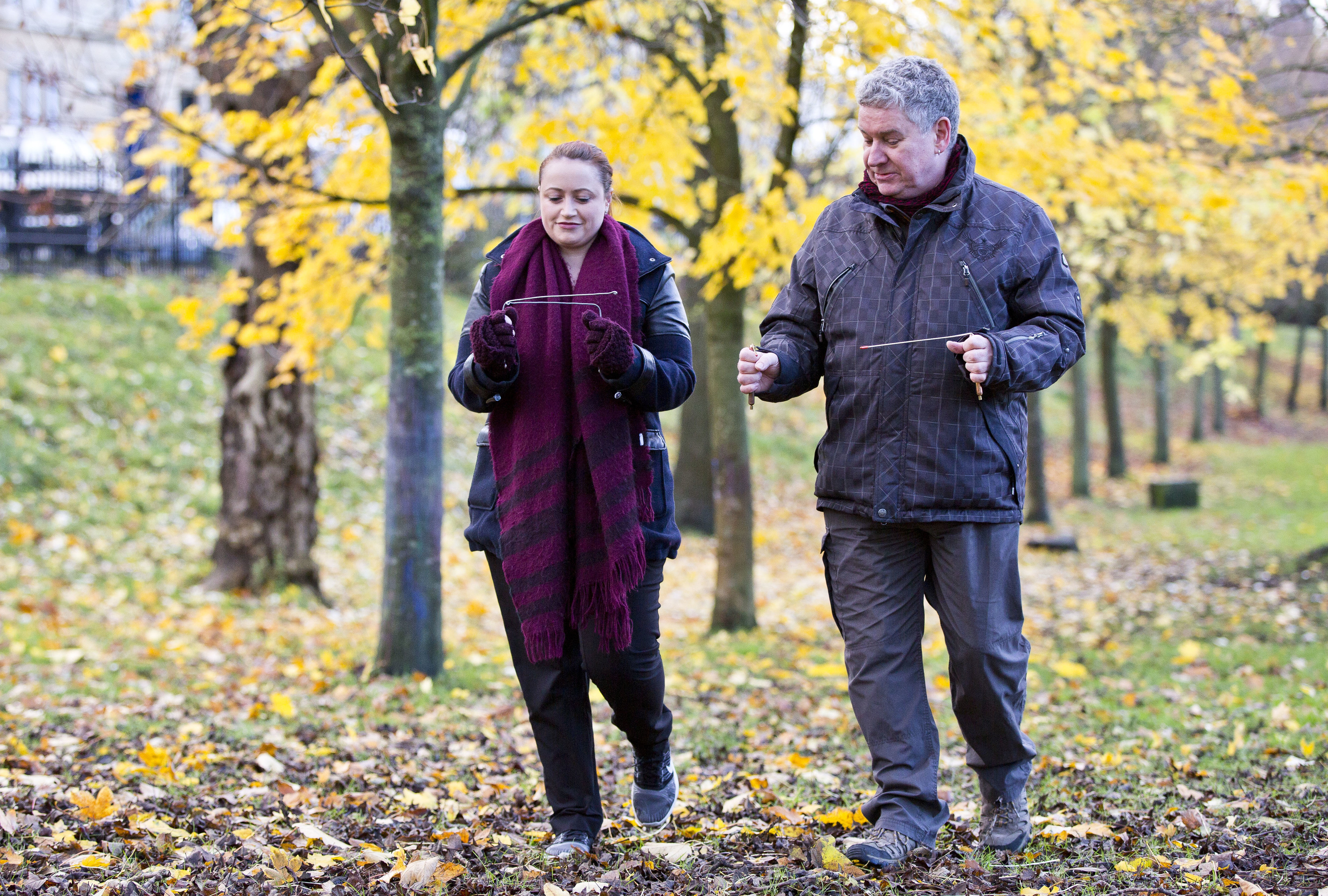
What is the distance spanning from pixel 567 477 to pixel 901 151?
122 cm

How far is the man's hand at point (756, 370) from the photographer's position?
284 centimetres

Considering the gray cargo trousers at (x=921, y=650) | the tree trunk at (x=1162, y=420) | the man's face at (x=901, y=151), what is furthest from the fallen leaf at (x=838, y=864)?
the tree trunk at (x=1162, y=420)

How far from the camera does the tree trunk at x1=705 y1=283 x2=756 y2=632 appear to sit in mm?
7230

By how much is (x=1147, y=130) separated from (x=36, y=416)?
35.3 ft

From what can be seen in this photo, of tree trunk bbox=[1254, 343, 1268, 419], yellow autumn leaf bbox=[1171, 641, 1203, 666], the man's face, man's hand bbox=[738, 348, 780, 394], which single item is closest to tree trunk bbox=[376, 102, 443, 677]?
man's hand bbox=[738, 348, 780, 394]

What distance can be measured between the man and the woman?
34 centimetres

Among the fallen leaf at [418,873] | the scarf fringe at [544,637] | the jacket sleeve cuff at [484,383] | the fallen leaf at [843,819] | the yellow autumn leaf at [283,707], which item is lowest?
the yellow autumn leaf at [283,707]

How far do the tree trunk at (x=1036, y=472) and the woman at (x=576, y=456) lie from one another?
1043cm

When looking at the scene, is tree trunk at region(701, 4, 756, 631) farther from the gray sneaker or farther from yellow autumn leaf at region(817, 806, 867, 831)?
the gray sneaker

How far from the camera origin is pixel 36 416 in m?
10.1

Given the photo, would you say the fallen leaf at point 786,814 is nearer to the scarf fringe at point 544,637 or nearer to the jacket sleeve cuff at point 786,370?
the scarf fringe at point 544,637

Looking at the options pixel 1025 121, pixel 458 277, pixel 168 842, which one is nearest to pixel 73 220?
pixel 458 277

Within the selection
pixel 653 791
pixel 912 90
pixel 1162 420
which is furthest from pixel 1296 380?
pixel 653 791

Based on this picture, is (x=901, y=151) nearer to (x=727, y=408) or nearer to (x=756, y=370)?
(x=756, y=370)
